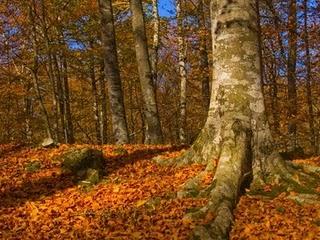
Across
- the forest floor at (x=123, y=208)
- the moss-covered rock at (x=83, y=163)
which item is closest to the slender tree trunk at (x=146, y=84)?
the forest floor at (x=123, y=208)

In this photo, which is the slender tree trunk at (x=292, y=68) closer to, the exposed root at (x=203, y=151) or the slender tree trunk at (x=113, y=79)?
the slender tree trunk at (x=113, y=79)

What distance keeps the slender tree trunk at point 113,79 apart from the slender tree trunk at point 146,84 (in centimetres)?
73

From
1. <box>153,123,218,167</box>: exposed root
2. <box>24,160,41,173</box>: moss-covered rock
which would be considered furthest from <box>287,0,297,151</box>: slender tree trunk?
<box>24,160,41,173</box>: moss-covered rock

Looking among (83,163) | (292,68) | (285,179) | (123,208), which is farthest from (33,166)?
(292,68)

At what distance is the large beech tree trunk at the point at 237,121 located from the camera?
6.72 meters

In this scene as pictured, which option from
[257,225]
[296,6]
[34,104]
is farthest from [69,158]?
[34,104]

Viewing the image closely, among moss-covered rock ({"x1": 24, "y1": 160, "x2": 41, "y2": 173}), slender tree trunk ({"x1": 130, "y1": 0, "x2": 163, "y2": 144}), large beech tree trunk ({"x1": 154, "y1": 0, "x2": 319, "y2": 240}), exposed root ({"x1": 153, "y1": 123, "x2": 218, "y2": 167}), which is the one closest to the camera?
large beech tree trunk ({"x1": 154, "y1": 0, "x2": 319, "y2": 240})

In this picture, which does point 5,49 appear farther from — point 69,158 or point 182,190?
point 182,190

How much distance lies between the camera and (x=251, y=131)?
709 cm

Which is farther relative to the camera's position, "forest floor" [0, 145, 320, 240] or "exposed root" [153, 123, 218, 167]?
"exposed root" [153, 123, 218, 167]

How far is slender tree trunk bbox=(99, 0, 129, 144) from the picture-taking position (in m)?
13.2

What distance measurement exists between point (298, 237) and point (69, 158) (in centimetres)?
514

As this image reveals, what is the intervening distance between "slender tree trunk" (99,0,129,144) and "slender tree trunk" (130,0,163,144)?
2.39ft

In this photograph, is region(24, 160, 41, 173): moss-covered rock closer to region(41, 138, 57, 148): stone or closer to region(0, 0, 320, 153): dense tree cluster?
region(41, 138, 57, 148): stone
